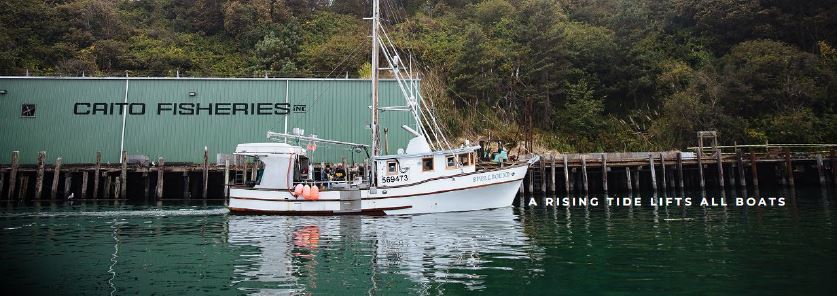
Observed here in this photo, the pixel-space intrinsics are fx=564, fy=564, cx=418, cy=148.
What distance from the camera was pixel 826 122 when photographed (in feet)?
120

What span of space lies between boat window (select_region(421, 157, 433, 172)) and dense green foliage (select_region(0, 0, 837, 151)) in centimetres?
1394

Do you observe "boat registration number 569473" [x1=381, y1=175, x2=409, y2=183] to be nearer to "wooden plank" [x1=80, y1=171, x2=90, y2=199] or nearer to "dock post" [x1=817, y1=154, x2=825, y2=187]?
"wooden plank" [x1=80, y1=171, x2=90, y2=199]

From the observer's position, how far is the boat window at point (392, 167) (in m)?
22.2

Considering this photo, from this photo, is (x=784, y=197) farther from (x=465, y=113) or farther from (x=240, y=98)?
(x=240, y=98)

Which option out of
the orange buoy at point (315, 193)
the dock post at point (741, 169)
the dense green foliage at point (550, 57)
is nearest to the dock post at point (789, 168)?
the dock post at point (741, 169)

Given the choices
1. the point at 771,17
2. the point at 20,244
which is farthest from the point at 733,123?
the point at 20,244

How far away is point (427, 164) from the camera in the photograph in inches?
875

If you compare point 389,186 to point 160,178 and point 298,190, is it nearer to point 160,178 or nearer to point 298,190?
point 298,190

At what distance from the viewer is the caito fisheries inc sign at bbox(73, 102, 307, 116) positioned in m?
32.1

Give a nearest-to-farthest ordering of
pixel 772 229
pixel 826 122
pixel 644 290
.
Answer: pixel 644 290 < pixel 772 229 < pixel 826 122

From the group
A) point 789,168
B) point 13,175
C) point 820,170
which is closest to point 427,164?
point 13,175

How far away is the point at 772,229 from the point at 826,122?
26679 mm

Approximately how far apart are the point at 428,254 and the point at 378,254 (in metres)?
1.14

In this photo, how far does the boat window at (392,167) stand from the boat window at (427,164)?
1.06 meters
